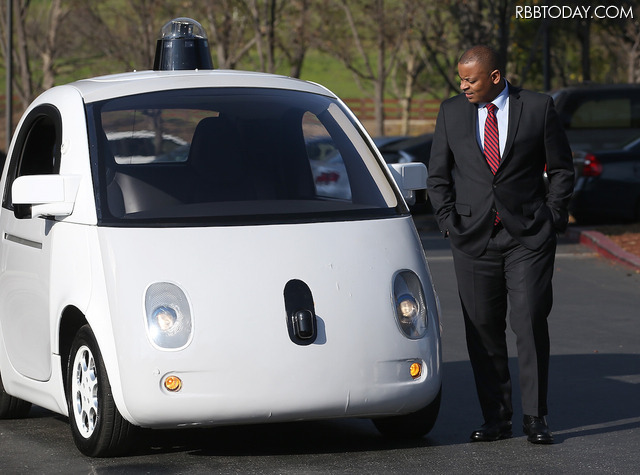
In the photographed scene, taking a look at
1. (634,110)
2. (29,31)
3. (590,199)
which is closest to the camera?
(590,199)

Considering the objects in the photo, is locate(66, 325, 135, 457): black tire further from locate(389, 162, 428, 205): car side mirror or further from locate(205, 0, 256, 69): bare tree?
locate(205, 0, 256, 69): bare tree

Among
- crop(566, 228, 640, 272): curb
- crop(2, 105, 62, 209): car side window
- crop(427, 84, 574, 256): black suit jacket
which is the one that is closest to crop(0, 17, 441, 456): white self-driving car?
crop(2, 105, 62, 209): car side window

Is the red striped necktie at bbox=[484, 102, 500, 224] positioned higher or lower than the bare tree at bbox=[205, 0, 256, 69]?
higher

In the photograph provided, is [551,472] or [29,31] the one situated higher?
[551,472]

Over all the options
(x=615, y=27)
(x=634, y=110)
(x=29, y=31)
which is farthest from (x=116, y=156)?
(x=29, y=31)

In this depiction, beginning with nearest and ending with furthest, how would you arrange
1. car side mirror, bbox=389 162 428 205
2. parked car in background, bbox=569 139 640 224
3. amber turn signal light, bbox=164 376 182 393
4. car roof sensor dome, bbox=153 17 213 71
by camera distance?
amber turn signal light, bbox=164 376 182 393, car side mirror, bbox=389 162 428 205, car roof sensor dome, bbox=153 17 213 71, parked car in background, bbox=569 139 640 224

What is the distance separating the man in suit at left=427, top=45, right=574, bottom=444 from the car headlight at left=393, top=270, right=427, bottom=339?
516 millimetres

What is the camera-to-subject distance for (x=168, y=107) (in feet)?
22.2

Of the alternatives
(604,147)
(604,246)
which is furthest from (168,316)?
(604,147)

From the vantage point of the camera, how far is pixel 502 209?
650 centimetres

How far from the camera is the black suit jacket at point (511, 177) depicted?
651 cm

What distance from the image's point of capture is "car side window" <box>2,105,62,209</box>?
7254 millimetres

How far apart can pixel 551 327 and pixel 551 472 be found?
15.8ft

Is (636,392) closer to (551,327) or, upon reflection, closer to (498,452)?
(498,452)
